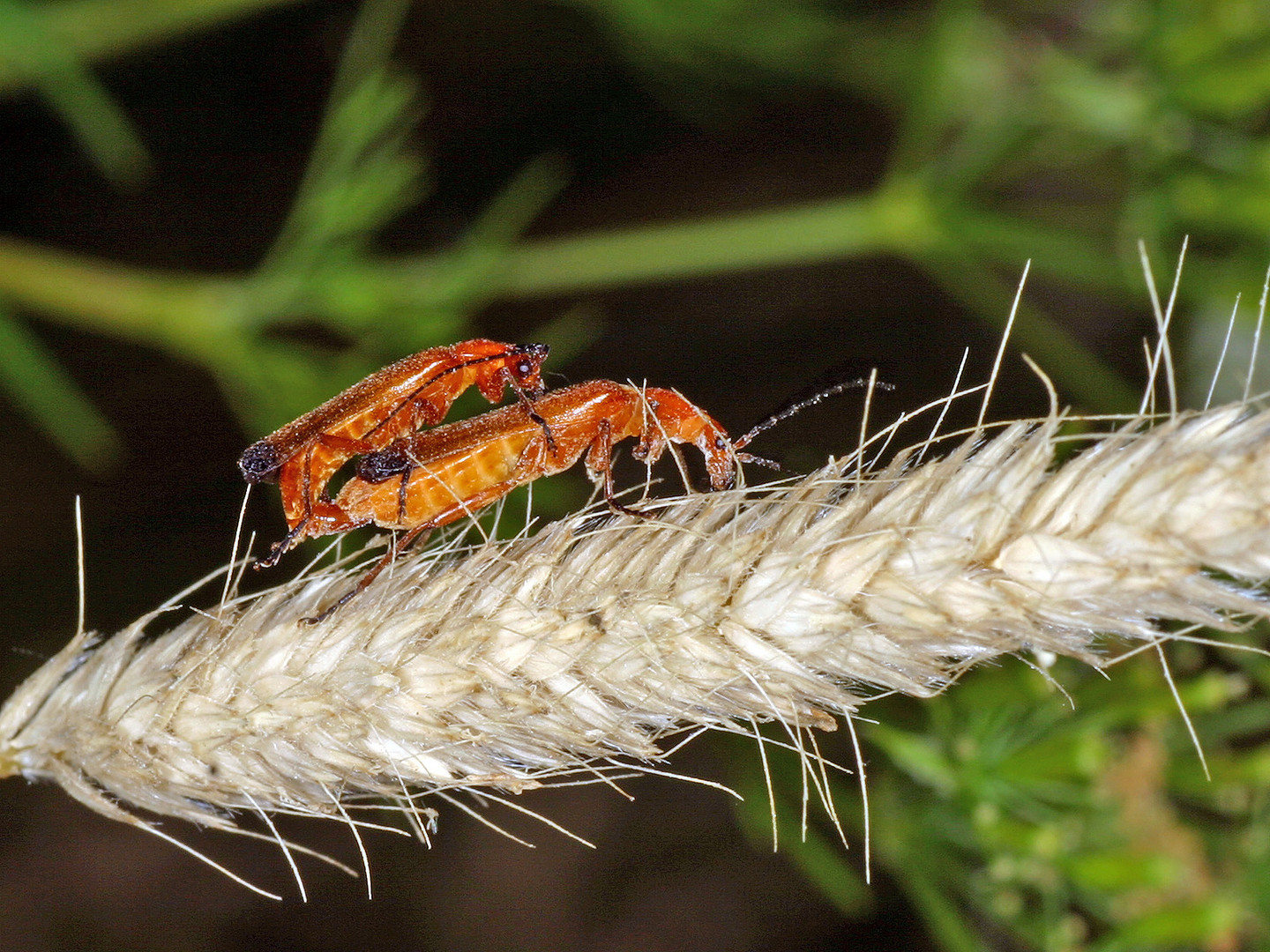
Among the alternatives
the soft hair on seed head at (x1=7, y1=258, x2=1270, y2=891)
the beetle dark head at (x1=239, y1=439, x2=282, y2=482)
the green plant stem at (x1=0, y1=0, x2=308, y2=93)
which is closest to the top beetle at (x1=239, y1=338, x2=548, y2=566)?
the beetle dark head at (x1=239, y1=439, x2=282, y2=482)

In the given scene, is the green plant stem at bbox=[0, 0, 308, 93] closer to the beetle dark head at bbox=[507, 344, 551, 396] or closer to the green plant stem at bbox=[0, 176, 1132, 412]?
the green plant stem at bbox=[0, 176, 1132, 412]

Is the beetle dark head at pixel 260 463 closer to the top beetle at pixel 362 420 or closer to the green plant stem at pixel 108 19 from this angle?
the top beetle at pixel 362 420

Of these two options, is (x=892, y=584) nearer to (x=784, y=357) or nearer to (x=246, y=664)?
(x=246, y=664)

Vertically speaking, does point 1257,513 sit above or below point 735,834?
above

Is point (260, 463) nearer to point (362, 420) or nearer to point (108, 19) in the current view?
point (362, 420)

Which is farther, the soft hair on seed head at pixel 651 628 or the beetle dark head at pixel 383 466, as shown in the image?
the beetle dark head at pixel 383 466

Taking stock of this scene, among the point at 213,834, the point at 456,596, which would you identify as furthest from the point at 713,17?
the point at 213,834

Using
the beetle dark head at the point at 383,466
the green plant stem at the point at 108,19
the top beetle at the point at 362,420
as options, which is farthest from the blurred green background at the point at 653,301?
the beetle dark head at the point at 383,466
